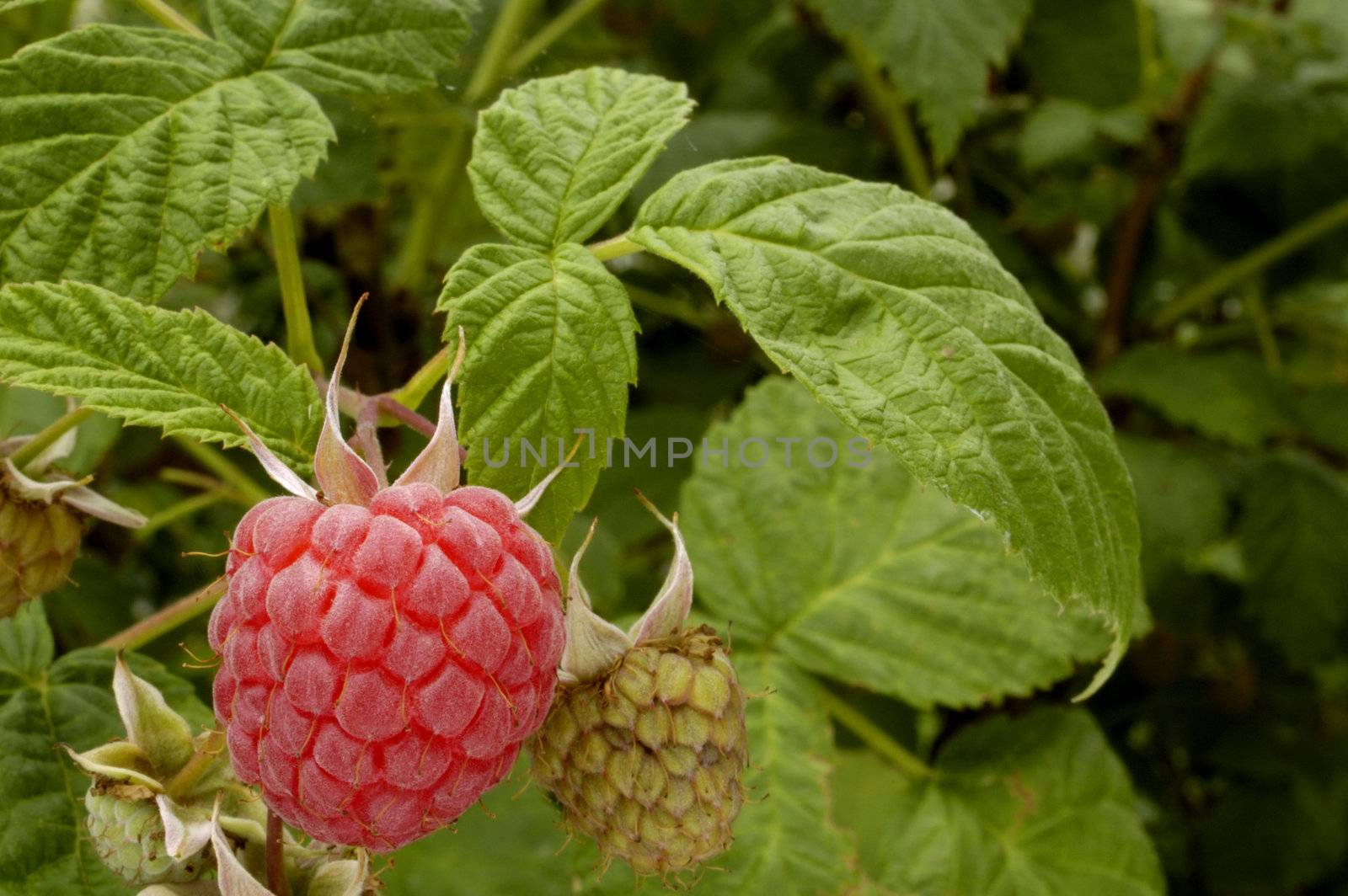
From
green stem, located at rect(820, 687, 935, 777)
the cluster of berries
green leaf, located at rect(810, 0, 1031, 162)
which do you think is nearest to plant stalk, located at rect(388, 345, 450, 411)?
the cluster of berries

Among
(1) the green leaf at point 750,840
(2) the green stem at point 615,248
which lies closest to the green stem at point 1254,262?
(1) the green leaf at point 750,840

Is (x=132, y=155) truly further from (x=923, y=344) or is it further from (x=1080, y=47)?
(x=1080, y=47)

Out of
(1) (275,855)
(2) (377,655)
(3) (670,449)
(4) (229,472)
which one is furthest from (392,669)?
(3) (670,449)

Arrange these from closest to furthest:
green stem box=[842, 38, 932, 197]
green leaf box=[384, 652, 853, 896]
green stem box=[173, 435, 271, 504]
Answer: green leaf box=[384, 652, 853, 896], green stem box=[173, 435, 271, 504], green stem box=[842, 38, 932, 197]

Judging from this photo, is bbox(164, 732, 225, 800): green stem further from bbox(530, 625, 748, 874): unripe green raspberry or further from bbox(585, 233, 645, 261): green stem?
bbox(585, 233, 645, 261): green stem

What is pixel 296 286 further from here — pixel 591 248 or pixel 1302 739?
pixel 1302 739

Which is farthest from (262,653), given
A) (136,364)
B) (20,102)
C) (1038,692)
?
(1038,692)
